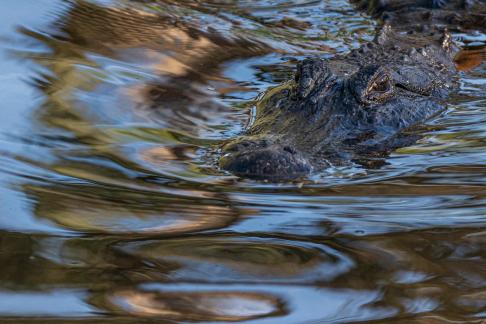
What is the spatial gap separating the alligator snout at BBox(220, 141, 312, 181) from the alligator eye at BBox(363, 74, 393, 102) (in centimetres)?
124

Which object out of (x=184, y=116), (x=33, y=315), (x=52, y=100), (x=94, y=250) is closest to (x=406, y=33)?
(x=184, y=116)

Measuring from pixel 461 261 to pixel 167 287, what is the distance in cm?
92

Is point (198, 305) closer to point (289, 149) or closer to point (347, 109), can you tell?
point (289, 149)

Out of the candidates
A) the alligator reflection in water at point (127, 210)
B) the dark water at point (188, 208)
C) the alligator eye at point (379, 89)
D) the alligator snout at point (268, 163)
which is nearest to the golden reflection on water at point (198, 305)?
the dark water at point (188, 208)

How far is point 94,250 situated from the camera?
8.73ft

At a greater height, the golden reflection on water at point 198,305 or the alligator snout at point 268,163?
the golden reflection on water at point 198,305

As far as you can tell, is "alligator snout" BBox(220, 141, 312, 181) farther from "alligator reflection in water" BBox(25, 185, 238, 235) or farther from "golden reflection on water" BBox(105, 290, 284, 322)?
"golden reflection on water" BBox(105, 290, 284, 322)

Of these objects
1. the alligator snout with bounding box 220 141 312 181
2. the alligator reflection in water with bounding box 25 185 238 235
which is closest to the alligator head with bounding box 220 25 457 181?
the alligator snout with bounding box 220 141 312 181

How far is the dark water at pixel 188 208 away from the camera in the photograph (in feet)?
7.76

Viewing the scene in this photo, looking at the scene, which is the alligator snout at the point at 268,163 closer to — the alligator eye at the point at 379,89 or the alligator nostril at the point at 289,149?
the alligator nostril at the point at 289,149

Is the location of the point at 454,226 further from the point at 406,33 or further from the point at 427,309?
the point at 406,33

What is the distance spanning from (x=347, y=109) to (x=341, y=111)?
0.05 meters

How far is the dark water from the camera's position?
237cm

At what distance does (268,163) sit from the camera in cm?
369
